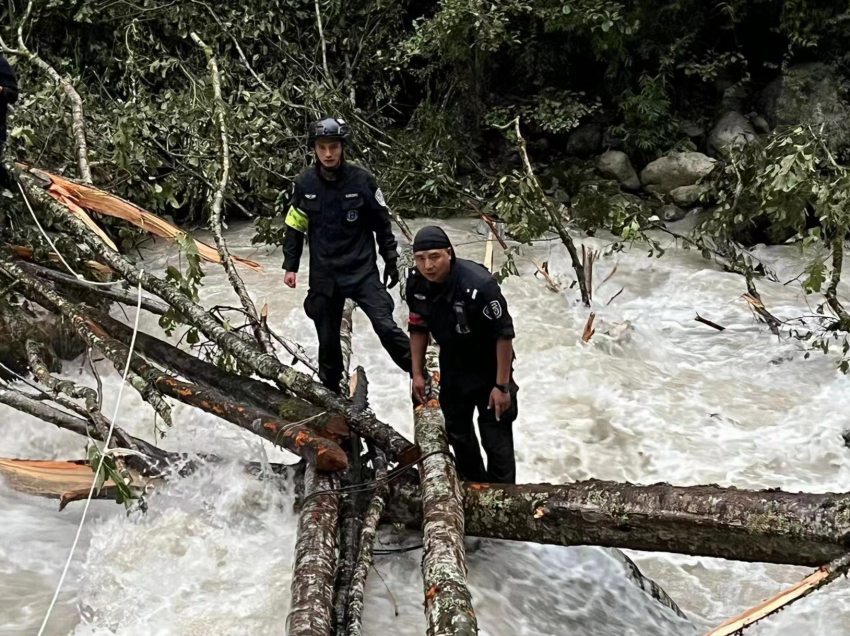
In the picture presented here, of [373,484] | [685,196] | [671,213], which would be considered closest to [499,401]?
Answer: [373,484]

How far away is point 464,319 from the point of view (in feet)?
12.4

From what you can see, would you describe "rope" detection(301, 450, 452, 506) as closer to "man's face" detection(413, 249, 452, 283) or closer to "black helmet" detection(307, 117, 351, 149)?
"man's face" detection(413, 249, 452, 283)

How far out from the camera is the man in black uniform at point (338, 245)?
4.66 m

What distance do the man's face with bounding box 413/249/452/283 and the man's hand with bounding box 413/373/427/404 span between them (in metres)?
0.77

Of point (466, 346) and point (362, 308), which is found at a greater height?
point (362, 308)

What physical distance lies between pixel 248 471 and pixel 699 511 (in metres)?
2.27

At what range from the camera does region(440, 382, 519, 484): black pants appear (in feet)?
13.5

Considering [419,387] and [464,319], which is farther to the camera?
[419,387]

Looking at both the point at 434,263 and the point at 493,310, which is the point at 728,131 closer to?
the point at 493,310

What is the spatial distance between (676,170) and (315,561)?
8.74 meters

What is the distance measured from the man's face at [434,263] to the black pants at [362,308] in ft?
3.94

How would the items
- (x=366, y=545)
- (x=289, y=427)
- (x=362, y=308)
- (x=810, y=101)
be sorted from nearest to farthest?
1. (x=366, y=545)
2. (x=289, y=427)
3. (x=362, y=308)
4. (x=810, y=101)

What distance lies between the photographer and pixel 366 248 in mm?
4848

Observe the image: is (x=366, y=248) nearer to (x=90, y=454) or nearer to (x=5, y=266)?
(x=90, y=454)
